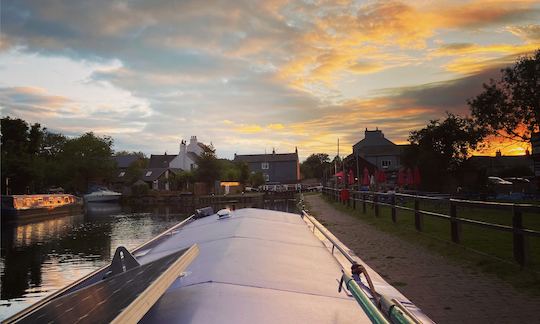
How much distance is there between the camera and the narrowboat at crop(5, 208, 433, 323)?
215 centimetres

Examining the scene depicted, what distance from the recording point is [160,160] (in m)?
118

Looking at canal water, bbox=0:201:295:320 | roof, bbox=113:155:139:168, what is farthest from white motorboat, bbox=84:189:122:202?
canal water, bbox=0:201:295:320

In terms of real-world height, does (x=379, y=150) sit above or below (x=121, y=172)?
above

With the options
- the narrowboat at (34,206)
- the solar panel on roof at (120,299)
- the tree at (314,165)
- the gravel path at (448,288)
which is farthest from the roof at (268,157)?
the solar panel on roof at (120,299)

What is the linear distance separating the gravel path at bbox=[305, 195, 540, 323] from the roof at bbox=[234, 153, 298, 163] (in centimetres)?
10540

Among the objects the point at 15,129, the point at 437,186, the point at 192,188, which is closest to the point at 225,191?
the point at 192,188

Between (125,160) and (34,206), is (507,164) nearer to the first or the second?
(125,160)

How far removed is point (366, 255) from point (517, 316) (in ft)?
17.1

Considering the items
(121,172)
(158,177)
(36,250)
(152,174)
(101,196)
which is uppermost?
(121,172)

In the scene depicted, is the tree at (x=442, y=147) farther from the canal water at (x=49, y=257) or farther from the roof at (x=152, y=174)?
the roof at (x=152, y=174)

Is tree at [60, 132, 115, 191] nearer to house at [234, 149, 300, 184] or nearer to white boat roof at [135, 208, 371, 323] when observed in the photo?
house at [234, 149, 300, 184]

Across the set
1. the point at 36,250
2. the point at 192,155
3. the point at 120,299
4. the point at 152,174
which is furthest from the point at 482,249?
the point at 192,155

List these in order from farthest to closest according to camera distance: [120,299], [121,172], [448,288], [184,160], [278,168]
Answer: [278,168], [121,172], [184,160], [448,288], [120,299]

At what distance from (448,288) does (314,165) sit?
513 ft
